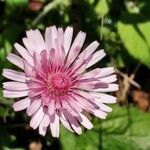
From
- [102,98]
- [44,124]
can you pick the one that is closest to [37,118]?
[44,124]

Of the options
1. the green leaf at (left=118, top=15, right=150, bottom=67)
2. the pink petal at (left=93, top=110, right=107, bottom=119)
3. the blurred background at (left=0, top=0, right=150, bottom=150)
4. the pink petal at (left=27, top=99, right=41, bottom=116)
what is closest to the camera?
the pink petal at (left=27, top=99, right=41, bottom=116)

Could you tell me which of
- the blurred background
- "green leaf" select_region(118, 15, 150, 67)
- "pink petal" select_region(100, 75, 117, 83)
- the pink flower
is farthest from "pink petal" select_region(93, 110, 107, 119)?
"green leaf" select_region(118, 15, 150, 67)

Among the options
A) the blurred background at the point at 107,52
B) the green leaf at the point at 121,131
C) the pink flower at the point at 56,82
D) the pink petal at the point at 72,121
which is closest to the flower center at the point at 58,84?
the pink flower at the point at 56,82

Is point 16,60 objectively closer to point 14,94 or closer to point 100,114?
point 14,94

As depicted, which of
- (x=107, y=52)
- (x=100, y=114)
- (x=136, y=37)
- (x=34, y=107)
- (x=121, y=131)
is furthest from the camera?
(x=107, y=52)

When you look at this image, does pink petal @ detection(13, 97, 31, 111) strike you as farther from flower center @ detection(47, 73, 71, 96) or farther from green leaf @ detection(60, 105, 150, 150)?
green leaf @ detection(60, 105, 150, 150)

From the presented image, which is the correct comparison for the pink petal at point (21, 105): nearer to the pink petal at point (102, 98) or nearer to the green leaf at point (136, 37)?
the pink petal at point (102, 98)
